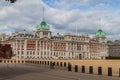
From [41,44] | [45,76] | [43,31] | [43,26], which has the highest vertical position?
[43,26]

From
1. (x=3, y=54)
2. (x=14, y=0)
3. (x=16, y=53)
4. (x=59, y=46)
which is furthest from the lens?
(x=59, y=46)

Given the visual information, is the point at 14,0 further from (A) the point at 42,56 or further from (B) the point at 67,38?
(B) the point at 67,38

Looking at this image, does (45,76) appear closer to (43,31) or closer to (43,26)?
(43,31)

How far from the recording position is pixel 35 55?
175m

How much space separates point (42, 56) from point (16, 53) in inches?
779

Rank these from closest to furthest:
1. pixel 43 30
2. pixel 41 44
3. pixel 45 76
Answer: pixel 45 76
pixel 41 44
pixel 43 30

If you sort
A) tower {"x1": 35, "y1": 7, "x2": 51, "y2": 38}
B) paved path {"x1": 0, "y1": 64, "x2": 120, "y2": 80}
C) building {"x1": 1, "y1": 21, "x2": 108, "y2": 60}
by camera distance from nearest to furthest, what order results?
paved path {"x1": 0, "y1": 64, "x2": 120, "y2": 80}
building {"x1": 1, "y1": 21, "x2": 108, "y2": 60}
tower {"x1": 35, "y1": 7, "x2": 51, "y2": 38}

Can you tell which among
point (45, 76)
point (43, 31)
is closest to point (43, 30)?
point (43, 31)

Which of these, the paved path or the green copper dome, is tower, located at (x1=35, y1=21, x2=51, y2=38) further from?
the paved path

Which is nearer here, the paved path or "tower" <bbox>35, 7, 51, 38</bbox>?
the paved path

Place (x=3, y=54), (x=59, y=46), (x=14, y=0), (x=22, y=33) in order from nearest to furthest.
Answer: (x=14, y=0) → (x=3, y=54) → (x=22, y=33) → (x=59, y=46)

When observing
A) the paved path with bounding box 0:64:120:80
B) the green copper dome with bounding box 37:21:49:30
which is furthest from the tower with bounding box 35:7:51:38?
the paved path with bounding box 0:64:120:80

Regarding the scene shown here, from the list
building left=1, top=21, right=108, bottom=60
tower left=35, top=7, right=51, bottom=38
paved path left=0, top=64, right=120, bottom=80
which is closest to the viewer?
paved path left=0, top=64, right=120, bottom=80

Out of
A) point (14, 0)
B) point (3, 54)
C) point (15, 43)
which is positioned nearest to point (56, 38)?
point (15, 43)
